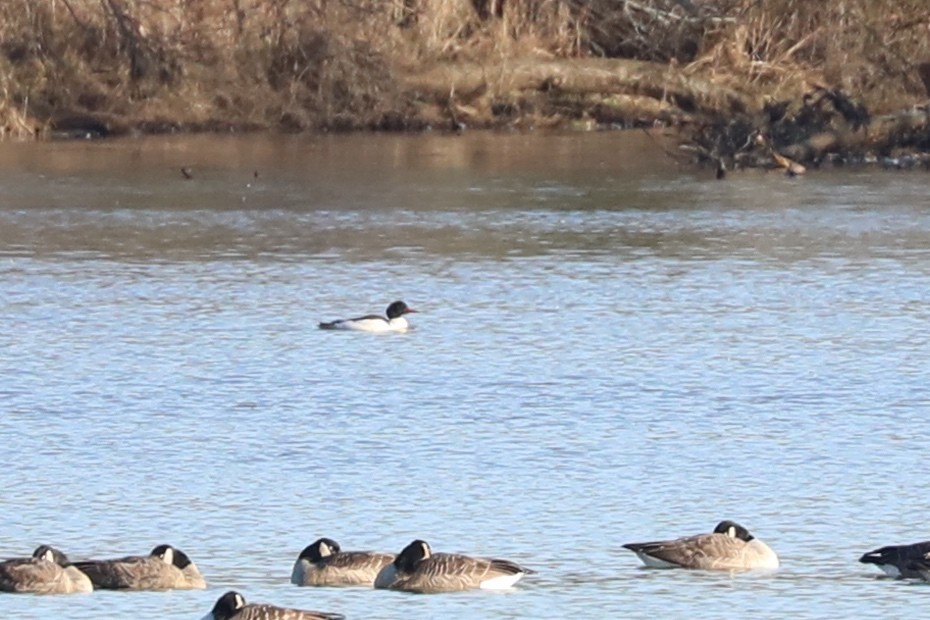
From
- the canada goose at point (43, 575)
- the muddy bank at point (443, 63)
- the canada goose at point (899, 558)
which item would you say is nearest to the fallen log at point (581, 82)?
the muddy bank at point (443, 63)

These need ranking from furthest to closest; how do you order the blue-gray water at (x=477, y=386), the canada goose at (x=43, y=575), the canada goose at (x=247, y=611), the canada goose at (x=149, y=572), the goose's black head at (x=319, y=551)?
1. the blue-gray water at (x=477, y=386)
2. the goose's black head at (x=319, y=551)
3. the canada goose at (x=149, y=572)
4. the canada goose at (x=43, y=575)
5. the canada goose at (x=247, y=611)

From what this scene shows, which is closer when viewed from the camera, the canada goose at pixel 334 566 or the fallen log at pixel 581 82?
the canada goose at pixel 334 566

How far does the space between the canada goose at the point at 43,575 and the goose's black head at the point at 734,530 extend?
2.29 metres

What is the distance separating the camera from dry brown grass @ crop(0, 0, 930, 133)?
1103 inches

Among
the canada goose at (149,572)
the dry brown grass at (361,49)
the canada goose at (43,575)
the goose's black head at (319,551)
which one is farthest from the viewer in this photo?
the dry brown grass at (361,49)

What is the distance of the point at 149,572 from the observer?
7.94m

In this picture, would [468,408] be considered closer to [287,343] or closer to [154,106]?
[287,343]

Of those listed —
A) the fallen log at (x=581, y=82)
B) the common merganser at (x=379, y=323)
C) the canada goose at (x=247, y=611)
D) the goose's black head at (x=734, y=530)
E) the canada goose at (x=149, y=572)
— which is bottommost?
the common merganser at (x=379, y=323)

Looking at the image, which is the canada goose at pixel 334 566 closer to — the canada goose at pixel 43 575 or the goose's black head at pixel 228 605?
the goose's black head at pixel 228 605

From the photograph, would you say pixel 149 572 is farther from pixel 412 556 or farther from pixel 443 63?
pixel 443 63

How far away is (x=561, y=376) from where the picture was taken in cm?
1252

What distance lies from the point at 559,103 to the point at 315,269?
1321 cm

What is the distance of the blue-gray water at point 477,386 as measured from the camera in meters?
8.63

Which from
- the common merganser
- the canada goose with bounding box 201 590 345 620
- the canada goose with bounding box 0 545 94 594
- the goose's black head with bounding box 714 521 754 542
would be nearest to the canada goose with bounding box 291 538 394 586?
the canada goose with bounding box 201 590 345 620
